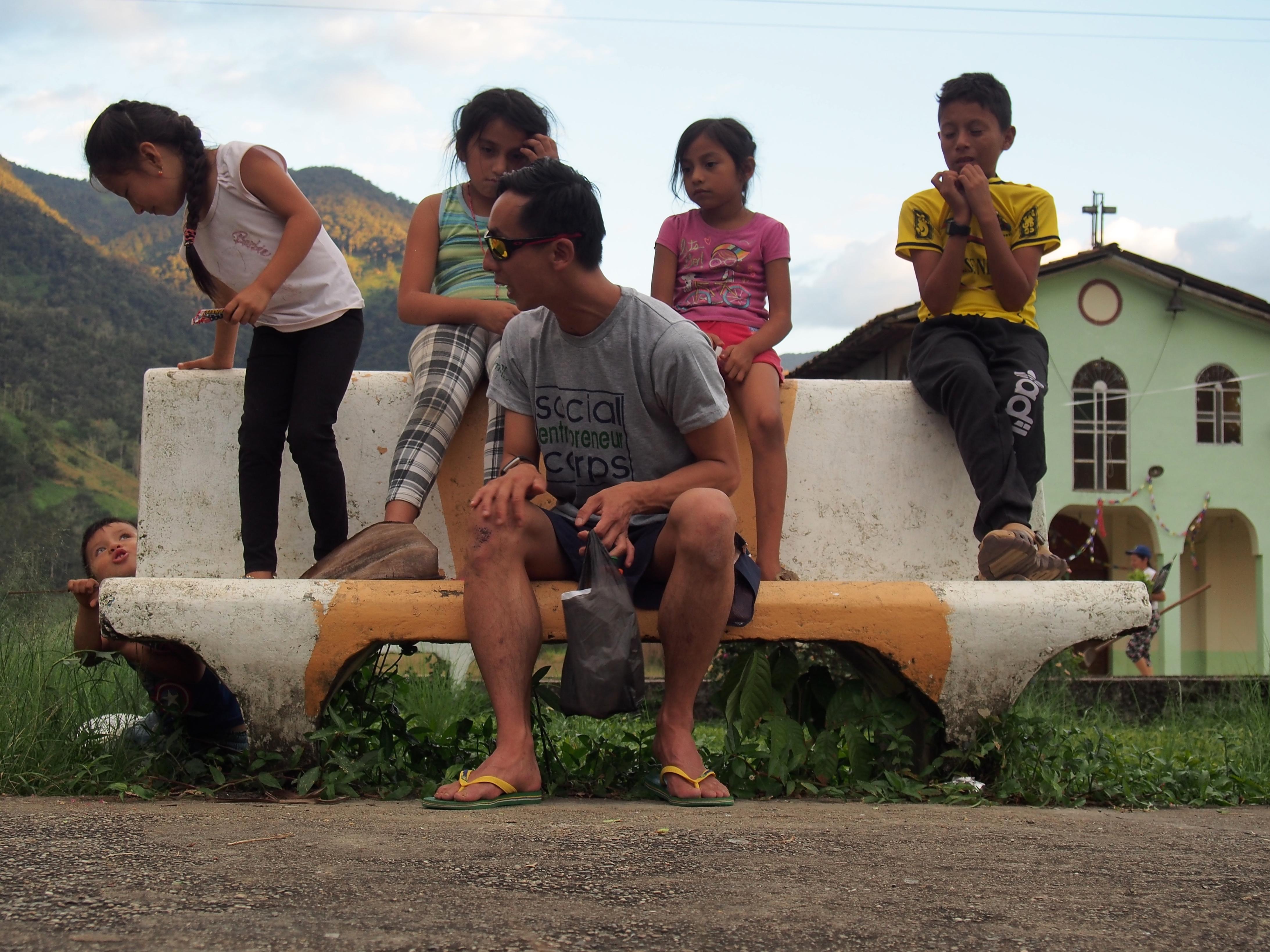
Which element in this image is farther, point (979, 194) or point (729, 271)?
point (729, 271)

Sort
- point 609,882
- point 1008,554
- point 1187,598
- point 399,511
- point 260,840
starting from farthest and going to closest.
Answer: point 1187,598, point 399,511, point 1008,554, point 260,840, point 609,882

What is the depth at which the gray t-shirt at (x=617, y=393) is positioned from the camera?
2.88 m

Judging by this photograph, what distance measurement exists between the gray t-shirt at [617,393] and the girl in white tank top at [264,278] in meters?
0.77

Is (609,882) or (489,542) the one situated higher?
(489,542)

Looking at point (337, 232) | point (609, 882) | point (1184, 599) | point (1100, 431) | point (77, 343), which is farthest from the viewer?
point (337, 232)

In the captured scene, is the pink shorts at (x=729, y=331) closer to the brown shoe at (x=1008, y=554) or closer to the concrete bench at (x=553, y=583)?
the concrete bench at (x=553, y=583)

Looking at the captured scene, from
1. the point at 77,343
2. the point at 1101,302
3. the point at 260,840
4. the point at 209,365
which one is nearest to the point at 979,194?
the point at 209,365

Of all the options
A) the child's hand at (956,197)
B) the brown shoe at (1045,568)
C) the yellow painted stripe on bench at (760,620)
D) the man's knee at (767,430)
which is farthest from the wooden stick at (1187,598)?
the yellow painted stripe on bench at (760,620)

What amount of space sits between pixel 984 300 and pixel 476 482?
1808 mm

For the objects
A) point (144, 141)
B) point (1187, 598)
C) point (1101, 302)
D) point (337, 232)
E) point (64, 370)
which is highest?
point (337, 232)

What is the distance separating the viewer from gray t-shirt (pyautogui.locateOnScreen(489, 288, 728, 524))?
2.88m

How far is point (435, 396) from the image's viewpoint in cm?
363

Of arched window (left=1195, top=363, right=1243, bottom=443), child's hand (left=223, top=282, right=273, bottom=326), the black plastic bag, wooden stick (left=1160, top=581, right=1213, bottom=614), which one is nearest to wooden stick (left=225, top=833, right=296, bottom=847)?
the black plastic bag

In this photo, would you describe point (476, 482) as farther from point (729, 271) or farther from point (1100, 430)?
point (1100, 430)
